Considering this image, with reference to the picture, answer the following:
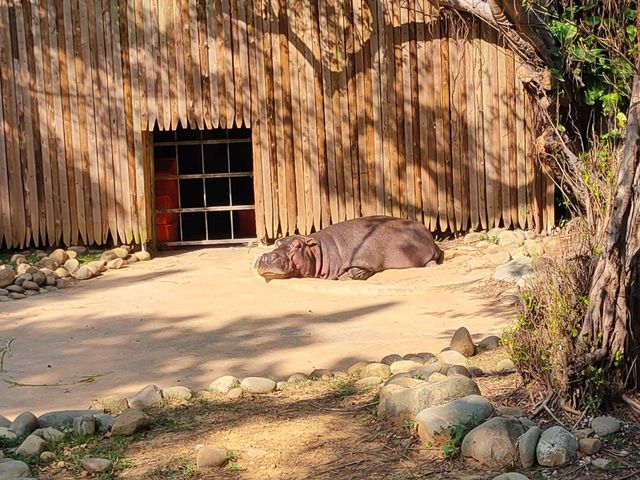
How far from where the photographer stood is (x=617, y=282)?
4520mm

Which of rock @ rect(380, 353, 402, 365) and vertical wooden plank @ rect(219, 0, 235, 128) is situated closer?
rock @ rect(380, 353, 402, 365)

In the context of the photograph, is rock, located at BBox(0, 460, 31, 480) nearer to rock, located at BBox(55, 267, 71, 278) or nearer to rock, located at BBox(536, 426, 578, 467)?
rock, located at BBox(536, 426, 578, 467)

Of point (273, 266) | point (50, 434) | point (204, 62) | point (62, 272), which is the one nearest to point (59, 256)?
point (62, 272)

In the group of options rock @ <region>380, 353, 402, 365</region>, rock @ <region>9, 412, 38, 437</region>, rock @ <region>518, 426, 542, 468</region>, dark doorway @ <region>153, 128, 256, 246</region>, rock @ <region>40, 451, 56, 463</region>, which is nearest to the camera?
rock @ <region>518, 426, 542, 468</region>

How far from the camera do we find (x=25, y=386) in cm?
635

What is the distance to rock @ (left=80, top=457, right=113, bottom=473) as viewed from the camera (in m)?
4.59

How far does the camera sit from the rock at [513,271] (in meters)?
8.86

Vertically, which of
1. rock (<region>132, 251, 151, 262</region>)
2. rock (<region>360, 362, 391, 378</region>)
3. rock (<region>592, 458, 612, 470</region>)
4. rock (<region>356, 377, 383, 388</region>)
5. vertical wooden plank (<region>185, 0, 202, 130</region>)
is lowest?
rock (<region>592, 458, 612, 470</region>)

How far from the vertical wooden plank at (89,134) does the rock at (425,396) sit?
7230 mm

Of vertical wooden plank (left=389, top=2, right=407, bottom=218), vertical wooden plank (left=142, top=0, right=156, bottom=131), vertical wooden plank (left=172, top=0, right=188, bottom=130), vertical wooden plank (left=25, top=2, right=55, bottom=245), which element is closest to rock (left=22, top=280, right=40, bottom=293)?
vertical wooden plank (left=25, top=2, right=55, bottom=245)

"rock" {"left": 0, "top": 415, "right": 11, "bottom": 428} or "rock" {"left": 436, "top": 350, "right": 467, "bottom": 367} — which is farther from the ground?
"rock" {"left": 436, "top": 350, "right": 467, "bottom": 367}

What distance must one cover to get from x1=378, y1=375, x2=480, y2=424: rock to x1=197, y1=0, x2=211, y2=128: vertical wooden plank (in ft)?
22.8

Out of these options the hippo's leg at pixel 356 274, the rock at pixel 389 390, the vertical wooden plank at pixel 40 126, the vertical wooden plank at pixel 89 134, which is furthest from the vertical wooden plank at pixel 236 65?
the rock at pixel 389 390

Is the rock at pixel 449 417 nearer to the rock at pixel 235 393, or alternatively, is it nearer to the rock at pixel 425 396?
the rock at pixel 425 396
